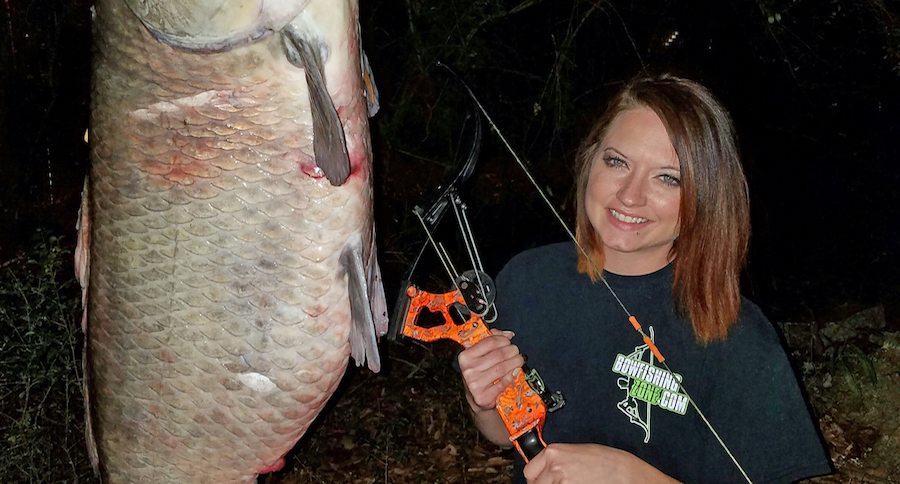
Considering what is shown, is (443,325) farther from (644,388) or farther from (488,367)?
(644,388)

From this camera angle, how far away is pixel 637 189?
2146 mm

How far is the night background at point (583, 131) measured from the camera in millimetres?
5582

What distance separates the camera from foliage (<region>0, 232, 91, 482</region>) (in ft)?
13.1

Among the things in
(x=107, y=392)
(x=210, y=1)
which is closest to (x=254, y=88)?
(x=210, y=1)

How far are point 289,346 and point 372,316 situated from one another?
0.70 feet

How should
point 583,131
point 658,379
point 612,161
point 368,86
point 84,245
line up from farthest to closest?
point 583,131 < point 612,161 < point 658,379 < point 84,245 < point 368,86

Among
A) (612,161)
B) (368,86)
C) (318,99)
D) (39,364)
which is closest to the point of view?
A: (318,99)

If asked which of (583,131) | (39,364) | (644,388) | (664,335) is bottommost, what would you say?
(39,364)

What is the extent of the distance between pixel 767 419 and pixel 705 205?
641 mm

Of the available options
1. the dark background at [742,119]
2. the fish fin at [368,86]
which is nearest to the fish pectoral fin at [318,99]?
the fish fin at [368,86]

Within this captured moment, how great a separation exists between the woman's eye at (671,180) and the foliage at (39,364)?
3259 mm

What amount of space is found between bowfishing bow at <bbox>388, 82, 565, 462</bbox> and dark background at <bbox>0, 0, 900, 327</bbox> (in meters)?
4.30

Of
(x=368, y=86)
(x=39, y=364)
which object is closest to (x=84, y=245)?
(x=368, y=86)

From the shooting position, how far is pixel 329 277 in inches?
65.9
